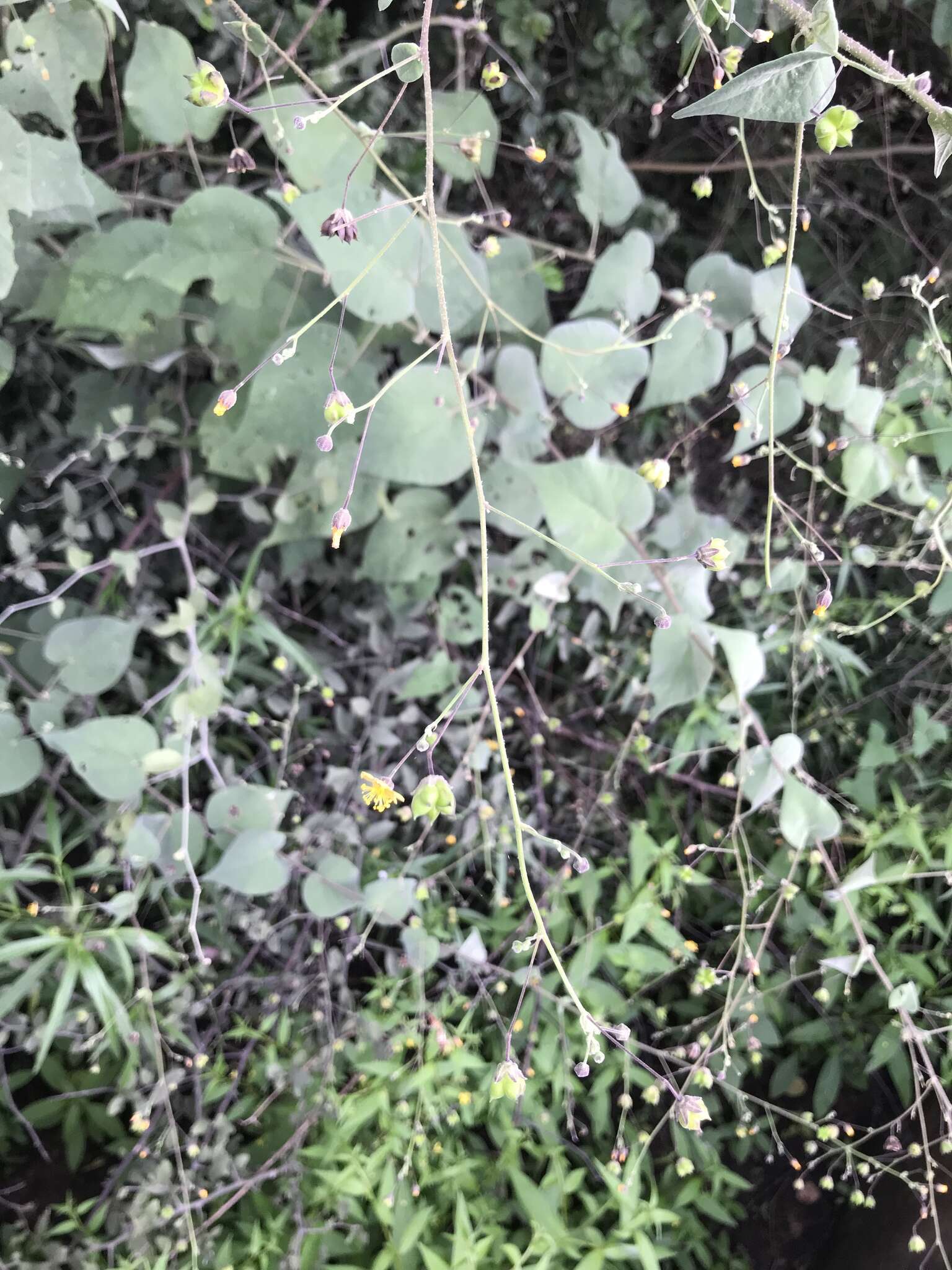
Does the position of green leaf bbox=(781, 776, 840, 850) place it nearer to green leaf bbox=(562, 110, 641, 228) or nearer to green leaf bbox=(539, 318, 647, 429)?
green leaf bbox=(539, 318, 647, 429)

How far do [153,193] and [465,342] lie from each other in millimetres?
398

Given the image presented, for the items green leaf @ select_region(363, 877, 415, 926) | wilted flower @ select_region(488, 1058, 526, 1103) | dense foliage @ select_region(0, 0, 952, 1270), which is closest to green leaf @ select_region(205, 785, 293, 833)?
dense foliage @ select_region(0, 0, 952, 1270)

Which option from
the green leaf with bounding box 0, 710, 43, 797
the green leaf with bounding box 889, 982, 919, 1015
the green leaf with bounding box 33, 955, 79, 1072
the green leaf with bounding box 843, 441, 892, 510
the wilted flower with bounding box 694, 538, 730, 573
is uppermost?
the wilted flower with bounding box 694, 538, 730, 573

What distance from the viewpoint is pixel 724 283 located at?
0.80 metres

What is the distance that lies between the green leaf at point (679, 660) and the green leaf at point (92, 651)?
→ 55cm

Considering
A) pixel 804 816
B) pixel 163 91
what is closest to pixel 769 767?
pixel 804 816

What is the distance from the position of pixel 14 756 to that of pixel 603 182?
87cm

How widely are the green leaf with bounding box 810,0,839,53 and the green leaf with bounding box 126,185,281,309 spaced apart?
472 millimetres

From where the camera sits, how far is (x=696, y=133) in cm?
100

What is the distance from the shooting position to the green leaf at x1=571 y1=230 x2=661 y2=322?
30.7 inches

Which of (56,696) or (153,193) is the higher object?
(153,193)

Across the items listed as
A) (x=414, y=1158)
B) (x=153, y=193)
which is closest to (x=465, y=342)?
(x=153, y=193)

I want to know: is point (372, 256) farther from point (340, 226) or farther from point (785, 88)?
point (785, 88)

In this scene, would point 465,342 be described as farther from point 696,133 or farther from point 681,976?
point 681,976
